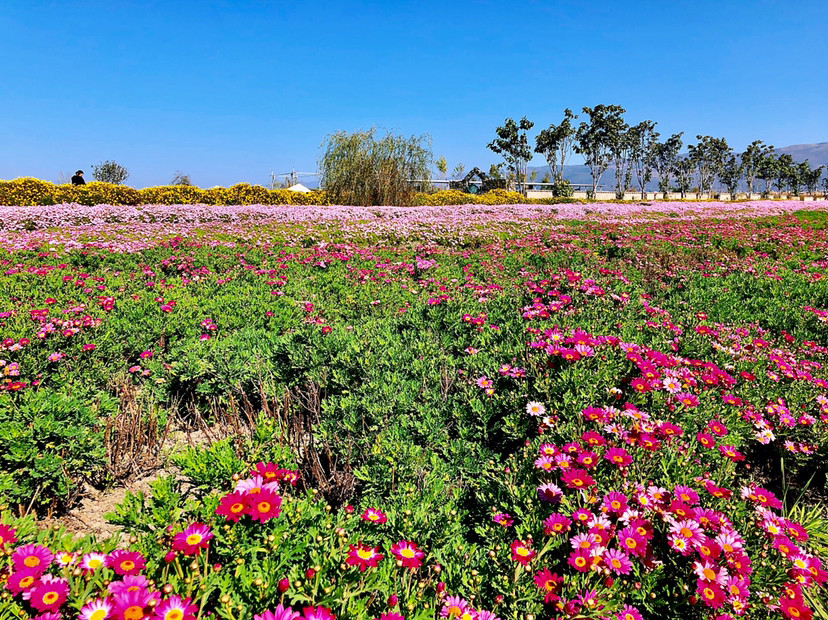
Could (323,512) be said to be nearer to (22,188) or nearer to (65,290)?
(65,290)

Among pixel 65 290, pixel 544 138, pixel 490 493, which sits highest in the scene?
pixel 544 138

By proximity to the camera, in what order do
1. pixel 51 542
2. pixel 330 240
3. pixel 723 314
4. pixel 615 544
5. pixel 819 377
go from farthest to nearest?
pixel 330 240 < pixel 723 314 < pixel 819 377 < pixel 615 544 < pixel 51 542

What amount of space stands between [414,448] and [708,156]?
12898 cm

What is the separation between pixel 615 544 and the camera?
5.90ft

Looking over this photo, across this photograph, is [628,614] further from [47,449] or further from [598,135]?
[598,135]

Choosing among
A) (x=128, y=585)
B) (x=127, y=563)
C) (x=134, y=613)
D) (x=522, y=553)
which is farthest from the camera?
(x=522, y=553)

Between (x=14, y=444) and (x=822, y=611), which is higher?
(x=14, y=444)

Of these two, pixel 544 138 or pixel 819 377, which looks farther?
pixel 544 138

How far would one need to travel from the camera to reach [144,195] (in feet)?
65.5

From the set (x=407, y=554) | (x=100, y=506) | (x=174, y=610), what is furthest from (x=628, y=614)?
(x=100, y=506)

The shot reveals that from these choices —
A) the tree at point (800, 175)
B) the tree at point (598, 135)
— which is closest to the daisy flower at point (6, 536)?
the tree at point (598, 135)

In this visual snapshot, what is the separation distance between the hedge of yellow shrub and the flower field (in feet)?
52.1

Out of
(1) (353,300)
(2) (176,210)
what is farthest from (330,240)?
(2) (176,210)

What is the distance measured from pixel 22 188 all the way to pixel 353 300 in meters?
19.8
